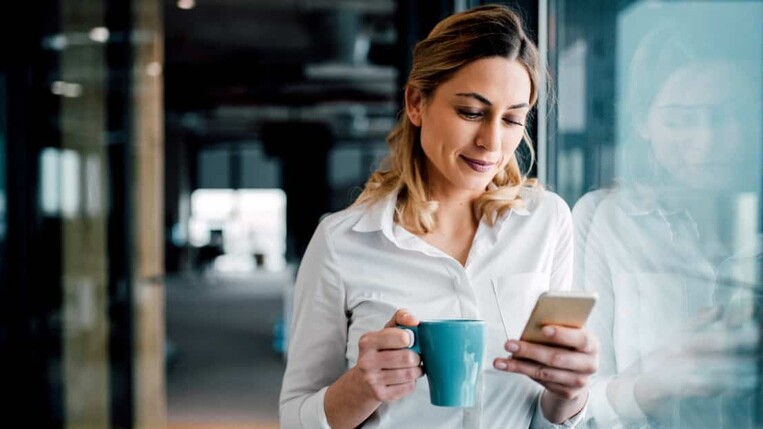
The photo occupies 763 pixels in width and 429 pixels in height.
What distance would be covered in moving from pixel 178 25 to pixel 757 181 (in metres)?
7.94

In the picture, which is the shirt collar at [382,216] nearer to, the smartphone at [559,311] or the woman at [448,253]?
the woman at [448,253]

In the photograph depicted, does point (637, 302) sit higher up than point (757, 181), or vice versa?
point (757, 181)

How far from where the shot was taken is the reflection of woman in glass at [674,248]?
879 millimetres

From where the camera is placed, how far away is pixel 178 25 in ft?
26.6

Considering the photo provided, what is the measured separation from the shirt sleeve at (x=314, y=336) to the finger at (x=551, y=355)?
0.37m

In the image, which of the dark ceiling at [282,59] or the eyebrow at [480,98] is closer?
the eyebrow at [480,98]

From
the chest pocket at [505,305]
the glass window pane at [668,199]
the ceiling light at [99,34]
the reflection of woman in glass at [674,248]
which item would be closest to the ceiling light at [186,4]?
the ceiling light at [99,34]

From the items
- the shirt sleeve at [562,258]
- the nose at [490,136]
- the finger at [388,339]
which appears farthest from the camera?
the shirt sleeve at [562,258]

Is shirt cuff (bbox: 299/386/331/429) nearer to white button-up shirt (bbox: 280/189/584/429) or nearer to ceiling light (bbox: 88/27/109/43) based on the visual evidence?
white button-up shirt (bbox: 280/189/584/429)

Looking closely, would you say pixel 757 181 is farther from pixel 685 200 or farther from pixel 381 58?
pixel 381 58

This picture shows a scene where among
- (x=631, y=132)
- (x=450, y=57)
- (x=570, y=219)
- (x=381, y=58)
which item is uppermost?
(x=381, y=58)

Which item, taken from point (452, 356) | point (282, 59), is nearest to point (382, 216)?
point (452, 356)

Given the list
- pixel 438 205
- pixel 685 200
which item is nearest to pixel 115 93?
pixel 438 205

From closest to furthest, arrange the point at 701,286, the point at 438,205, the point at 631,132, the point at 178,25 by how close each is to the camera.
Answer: the point at 701,286, the point at 631,132, the point at 438,205, the point at 178,25
